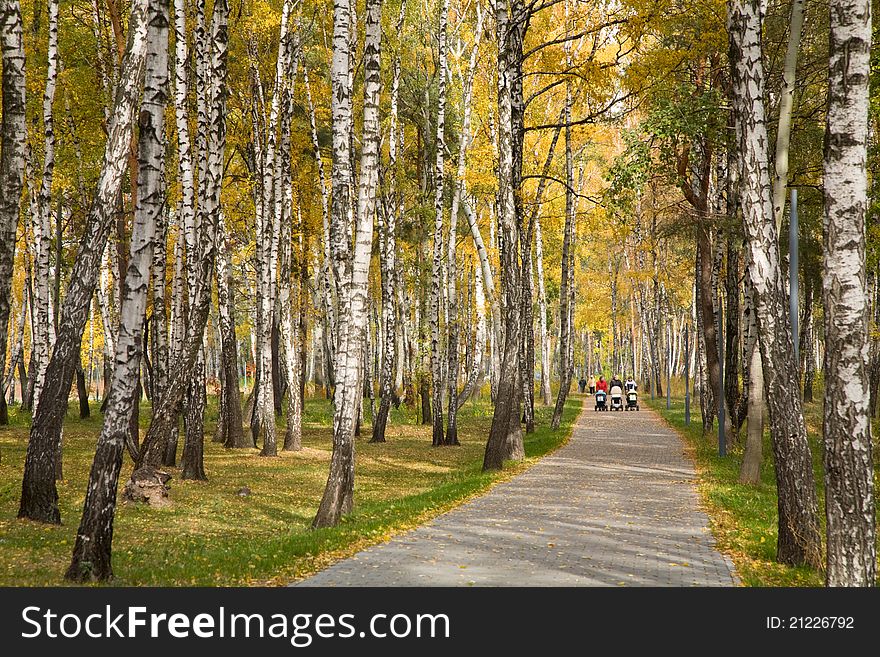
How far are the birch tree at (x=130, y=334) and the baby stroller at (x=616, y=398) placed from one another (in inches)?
1481

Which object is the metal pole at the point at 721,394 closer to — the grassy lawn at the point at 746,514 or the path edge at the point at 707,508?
the grassy lawn at the point at 746,514

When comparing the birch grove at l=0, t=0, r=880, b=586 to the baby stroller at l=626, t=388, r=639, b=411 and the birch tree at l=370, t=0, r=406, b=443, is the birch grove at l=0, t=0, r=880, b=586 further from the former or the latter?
the baby stroller at l=626, t=388, r=639, b=411

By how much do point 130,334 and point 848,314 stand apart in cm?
665

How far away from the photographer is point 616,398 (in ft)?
149

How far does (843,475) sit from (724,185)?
57.8 ft

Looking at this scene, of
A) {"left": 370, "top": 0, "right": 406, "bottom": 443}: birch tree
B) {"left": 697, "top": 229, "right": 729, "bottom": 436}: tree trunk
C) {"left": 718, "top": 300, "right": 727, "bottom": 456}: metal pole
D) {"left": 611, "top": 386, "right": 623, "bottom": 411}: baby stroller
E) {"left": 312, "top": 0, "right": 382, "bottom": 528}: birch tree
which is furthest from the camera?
{"left": 611, "top": 386, "right": 623, "bottom": 411}: baby stroller

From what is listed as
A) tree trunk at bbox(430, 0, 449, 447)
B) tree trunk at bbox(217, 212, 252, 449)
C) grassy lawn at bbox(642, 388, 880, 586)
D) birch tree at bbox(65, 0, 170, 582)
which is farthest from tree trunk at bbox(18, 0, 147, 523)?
tree trunk at bbox(430, 0, 449, 447)

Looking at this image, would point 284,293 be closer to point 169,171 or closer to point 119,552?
point 169,171

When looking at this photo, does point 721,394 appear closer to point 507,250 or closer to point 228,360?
point 507,250

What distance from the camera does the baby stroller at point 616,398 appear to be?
45.1m

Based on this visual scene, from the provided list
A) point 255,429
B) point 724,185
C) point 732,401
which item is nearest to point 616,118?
point 724,185

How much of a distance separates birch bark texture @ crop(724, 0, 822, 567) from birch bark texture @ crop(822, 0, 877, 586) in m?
2.06

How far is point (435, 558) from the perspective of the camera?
9.58 metres

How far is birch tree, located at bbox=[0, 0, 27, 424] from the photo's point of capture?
11.7 m
